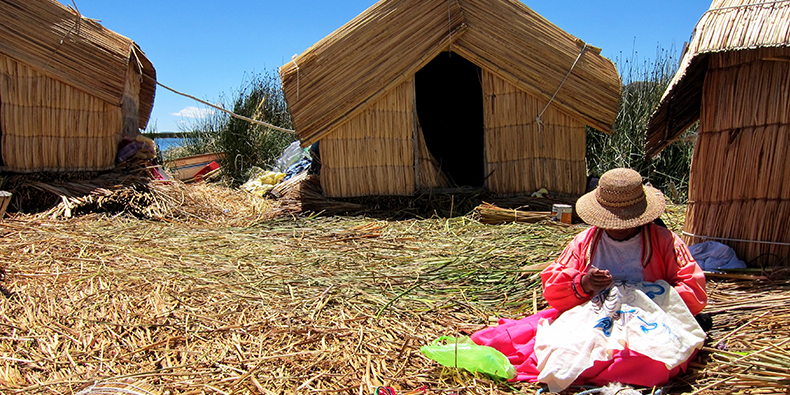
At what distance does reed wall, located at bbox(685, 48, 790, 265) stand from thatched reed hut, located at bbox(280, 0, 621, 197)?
2481 millimetres

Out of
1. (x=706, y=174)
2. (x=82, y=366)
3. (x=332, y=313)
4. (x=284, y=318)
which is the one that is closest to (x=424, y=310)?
(x=332, y=313)

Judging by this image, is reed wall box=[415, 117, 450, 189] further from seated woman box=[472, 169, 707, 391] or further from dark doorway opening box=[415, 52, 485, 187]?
seated woman box=[472, 169, 707, 391]

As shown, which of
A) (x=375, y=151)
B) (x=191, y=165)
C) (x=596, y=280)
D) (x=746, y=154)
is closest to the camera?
(x=596, y=280)

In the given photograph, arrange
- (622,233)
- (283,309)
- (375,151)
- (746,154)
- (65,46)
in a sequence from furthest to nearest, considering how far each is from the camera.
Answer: (375,151) → (65,46) → (746,154) → (283,309) → (622,233)

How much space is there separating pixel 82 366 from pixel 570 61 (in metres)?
5.02

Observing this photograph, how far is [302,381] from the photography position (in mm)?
2221

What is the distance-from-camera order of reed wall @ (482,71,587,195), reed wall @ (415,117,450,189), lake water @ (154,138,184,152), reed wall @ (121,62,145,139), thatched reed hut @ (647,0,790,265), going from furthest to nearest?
lake water @ (154,138,184,152) → reed wall @ (121,62,145,139) → reed wall @ (415,117,450,189) → reed wall @ (482,71,587,195) → thatched reed hut @ (647,0,790,265)

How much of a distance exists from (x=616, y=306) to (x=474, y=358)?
1.91 feet

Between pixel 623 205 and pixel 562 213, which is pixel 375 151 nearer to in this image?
pixel 562 213

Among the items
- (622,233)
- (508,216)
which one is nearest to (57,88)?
(508,216)

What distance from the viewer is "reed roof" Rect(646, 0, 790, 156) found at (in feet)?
9.32

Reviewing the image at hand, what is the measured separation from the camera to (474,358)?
7.35 ft

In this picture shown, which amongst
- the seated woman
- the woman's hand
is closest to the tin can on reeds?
the seated woman

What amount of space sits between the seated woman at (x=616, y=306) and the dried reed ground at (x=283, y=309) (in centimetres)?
16
